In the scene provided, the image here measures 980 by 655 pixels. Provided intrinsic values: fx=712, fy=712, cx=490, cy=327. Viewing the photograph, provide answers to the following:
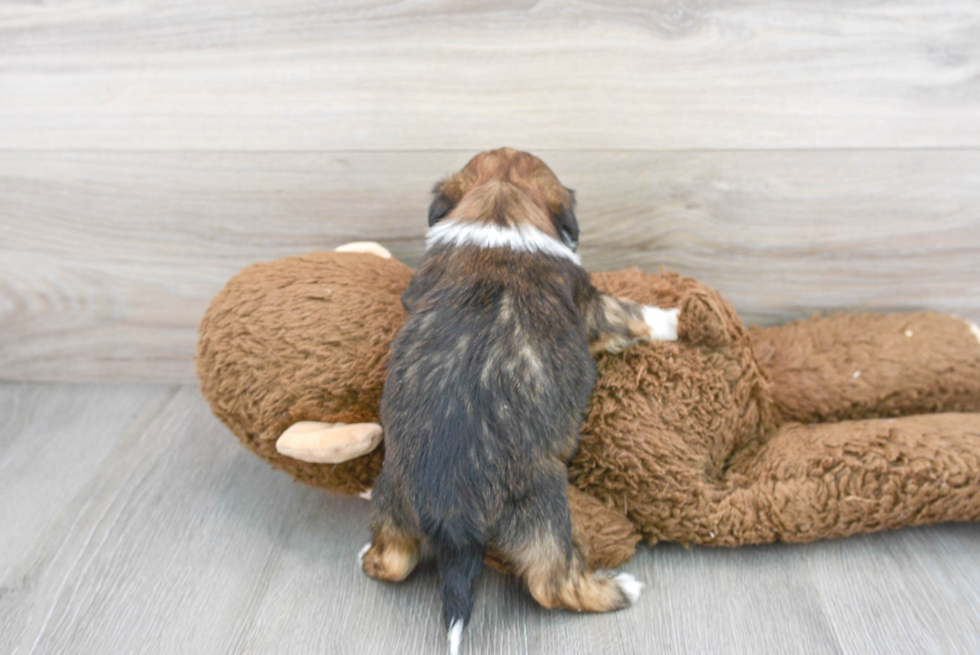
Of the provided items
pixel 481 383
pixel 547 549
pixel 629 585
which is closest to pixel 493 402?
pixel 481 383

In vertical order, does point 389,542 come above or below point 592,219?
below

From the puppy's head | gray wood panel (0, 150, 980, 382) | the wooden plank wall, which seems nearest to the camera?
the puppy's head

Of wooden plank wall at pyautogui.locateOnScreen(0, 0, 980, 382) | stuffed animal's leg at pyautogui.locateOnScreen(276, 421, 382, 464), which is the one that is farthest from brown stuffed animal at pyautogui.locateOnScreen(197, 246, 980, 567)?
wooden plank wall at pyautogui.locateOnScreen(0, 0, 980, 382)

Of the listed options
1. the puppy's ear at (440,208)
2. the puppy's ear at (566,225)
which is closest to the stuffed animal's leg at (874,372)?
the puppy's ear at (566,225)

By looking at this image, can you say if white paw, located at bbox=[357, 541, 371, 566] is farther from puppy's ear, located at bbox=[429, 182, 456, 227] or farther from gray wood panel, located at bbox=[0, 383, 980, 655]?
puppy's ear, located at bbox=[429, 182, 456, 227]

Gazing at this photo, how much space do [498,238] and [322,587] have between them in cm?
89

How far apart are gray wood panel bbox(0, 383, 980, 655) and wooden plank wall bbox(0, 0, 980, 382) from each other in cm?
70

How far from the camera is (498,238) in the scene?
61.7 inches

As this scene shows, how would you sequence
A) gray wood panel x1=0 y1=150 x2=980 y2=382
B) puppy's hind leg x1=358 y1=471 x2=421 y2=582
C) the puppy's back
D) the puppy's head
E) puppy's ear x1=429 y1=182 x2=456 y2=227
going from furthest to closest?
gray wood panel x1=0 y1=150 x2=980 y2=382 → puppy's ear x1=429 y1=182 x2=456 y2=227 → the puppy's head → puppy's hind leg x1=358 y1=471 x2=421 y2=582 → the puppy's back

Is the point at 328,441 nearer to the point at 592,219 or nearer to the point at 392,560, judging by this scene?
the point at 392,560

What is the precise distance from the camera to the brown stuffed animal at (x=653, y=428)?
1597mm

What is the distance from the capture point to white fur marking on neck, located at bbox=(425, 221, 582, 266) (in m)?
1.57

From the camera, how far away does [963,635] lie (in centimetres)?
147

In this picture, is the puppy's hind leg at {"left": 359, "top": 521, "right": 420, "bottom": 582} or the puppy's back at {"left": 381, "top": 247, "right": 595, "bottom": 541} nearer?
the puppy's back at {"left": 381, "top": 247, "right": 595, "bottom": 541}
